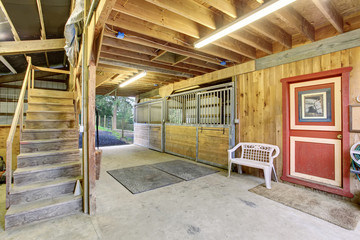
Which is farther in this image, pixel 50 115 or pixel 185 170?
pixel 185 170

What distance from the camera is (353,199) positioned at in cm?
250

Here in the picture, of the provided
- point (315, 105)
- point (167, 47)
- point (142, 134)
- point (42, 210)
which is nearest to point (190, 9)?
point (167, 47)

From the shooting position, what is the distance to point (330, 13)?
2.22 meters

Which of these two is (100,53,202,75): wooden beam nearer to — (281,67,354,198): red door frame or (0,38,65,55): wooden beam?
(0,38,65,55): wooden beam

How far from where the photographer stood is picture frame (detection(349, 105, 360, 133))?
2.44 m

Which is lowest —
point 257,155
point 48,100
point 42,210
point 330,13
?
point 42,210

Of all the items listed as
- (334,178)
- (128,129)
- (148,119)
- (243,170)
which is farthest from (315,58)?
(128,129)

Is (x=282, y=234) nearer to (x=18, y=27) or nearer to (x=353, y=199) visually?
(x=353, y=199)

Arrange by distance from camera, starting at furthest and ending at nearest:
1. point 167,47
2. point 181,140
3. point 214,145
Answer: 1. point 181,140
2. point 214,145
3. point 167,47

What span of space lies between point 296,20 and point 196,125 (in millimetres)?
3326

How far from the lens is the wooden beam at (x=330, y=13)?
2000 mm

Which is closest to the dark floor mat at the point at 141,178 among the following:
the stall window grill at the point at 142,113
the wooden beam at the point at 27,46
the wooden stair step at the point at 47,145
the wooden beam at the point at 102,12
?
the wooden stair step at the point at 47,145

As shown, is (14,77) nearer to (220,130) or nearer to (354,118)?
(220,130)

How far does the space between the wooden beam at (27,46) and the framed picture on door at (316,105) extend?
15.6 feet
